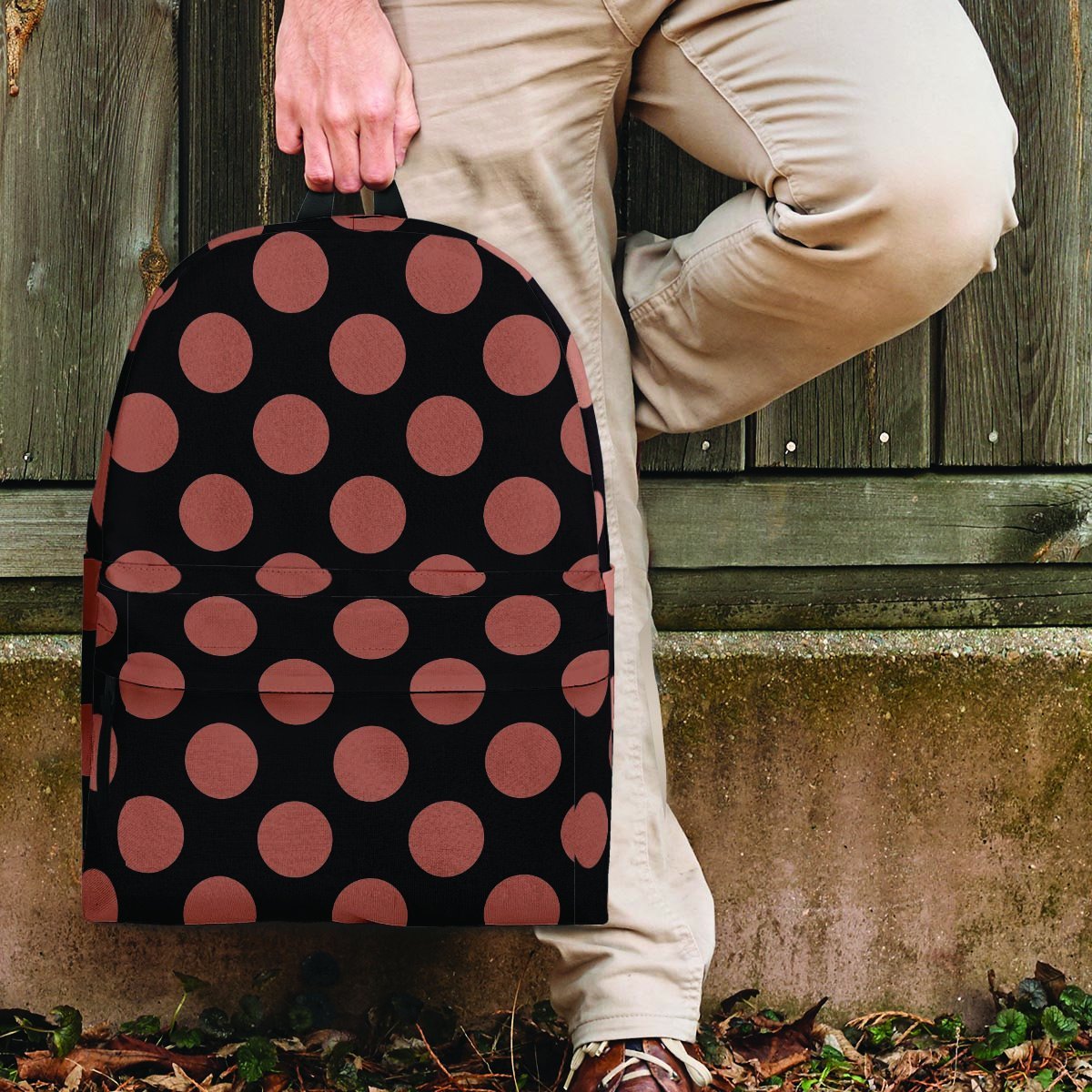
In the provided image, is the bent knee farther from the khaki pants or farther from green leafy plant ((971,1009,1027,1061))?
green leafy plant ((971,1009,1027,1061))

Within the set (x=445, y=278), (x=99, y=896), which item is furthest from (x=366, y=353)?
(x=99, y=896)

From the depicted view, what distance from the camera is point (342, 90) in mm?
965

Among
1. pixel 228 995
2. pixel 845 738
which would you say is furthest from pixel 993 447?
pixel 228 995

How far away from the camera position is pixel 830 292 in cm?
99

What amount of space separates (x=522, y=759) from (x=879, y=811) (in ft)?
2.25

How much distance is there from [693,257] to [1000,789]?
861 millimetres

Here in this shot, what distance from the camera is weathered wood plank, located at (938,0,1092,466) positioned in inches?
55.6

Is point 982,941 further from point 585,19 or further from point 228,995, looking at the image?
point 585,19

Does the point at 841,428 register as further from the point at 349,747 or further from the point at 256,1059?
the point at 256,1059

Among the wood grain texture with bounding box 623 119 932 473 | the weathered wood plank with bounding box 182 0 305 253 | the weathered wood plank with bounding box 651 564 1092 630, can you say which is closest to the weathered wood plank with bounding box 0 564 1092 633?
the weathered wood plank with bounding box 651 564 1092 630

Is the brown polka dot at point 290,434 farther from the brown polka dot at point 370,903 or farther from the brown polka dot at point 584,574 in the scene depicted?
the brown polka dot at point 370,903

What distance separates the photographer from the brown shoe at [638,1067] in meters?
1.01

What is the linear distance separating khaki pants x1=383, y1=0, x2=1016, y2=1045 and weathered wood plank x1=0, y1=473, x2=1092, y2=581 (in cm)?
32

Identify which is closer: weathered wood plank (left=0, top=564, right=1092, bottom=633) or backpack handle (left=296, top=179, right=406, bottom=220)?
backpack handle (left=296, top=179, right=406, bottom=220)
